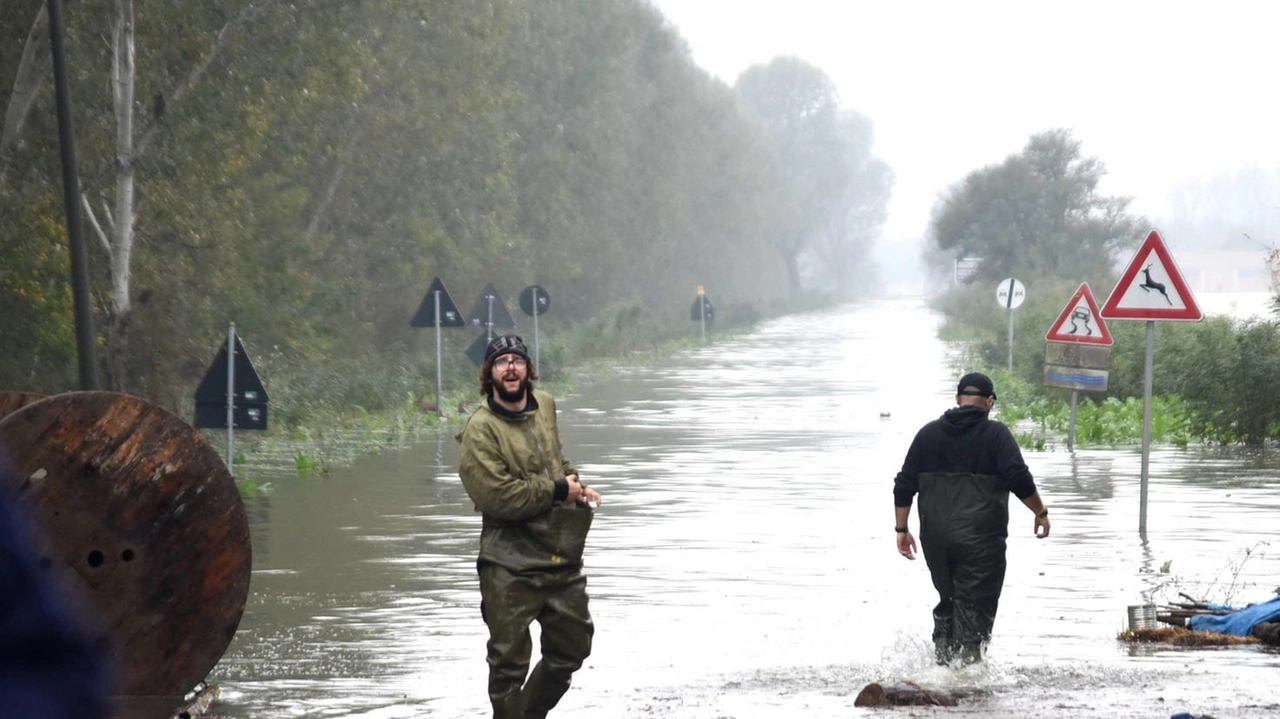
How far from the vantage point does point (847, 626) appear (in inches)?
458

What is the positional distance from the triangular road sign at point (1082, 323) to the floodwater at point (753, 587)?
4.66 ft

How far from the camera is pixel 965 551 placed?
9672mm

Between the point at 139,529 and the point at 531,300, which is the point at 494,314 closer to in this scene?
the point at 531,300

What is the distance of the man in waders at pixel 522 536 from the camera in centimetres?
786

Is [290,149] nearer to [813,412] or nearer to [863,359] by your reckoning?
[813,412]

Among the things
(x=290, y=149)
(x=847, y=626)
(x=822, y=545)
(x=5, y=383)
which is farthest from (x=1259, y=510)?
(x=290, y=149)

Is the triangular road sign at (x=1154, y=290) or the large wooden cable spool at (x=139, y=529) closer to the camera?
the large wooden cable spool at (x=139, y=529)

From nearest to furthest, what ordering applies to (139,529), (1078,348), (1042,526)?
(139,529)
(1042,526)
(1078,348)

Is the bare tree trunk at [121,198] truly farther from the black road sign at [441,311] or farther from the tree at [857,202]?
the tree at [857,202]

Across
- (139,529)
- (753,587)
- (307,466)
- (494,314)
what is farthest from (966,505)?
(494,314)

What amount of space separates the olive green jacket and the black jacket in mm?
2229

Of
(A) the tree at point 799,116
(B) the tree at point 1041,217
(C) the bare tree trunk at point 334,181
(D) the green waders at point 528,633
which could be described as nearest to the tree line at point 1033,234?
(B) the tree at point 1041,217

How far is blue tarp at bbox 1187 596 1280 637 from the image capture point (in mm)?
10562

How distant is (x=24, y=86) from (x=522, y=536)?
58.7 ft
